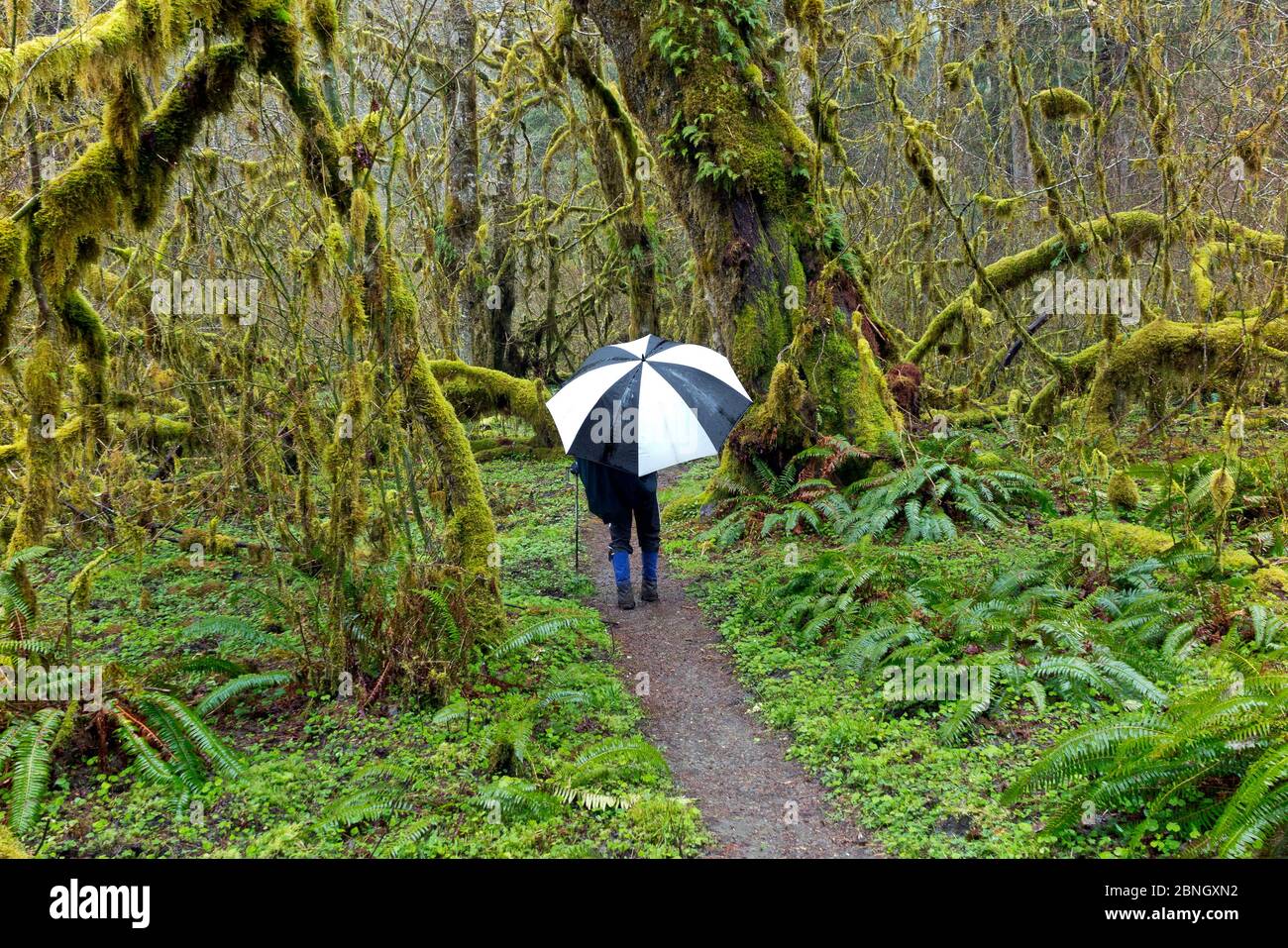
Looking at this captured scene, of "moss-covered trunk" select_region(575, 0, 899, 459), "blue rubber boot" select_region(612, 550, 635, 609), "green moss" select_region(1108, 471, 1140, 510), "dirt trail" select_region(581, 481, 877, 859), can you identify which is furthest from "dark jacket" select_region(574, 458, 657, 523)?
"green moss" select_region(1108, 471, 1140, 510)

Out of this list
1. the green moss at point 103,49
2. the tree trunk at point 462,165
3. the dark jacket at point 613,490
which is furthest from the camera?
the tree trunk at point 462,165

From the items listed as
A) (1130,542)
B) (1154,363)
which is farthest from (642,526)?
(1154,363)

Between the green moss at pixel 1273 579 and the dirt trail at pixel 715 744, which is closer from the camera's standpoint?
the dirt trail at pixel 715 744

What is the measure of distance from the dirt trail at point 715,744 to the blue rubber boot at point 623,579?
9 cm

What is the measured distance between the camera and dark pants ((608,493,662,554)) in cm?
738

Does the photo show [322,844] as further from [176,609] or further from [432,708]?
[176,609]

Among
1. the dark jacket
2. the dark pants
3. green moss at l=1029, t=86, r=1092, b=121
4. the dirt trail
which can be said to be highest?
green moss at l=1029, t=86, r=1092, b=121

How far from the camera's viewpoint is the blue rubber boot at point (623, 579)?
24.7 feet

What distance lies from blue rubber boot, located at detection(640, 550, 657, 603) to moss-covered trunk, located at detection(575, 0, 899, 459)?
2.30 metres

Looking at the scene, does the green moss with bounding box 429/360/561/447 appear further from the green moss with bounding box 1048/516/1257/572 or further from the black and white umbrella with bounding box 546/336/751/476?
the green moss with bounding box 1048/516/1257/572

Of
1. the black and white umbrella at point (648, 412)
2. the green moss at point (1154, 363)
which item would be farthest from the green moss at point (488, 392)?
the green moss at point (1154, 363)

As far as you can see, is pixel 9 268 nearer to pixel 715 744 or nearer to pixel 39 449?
pixel 39 449

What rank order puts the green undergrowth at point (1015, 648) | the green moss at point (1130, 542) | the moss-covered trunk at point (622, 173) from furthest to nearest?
the moss-covered trunk at point (622, 173)
the green moss at point (1130, 542)
the green undergrowth at point (1015, 648)

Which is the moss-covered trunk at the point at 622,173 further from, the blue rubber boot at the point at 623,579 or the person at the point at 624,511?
the blue rubber boot at the point at 623,579
